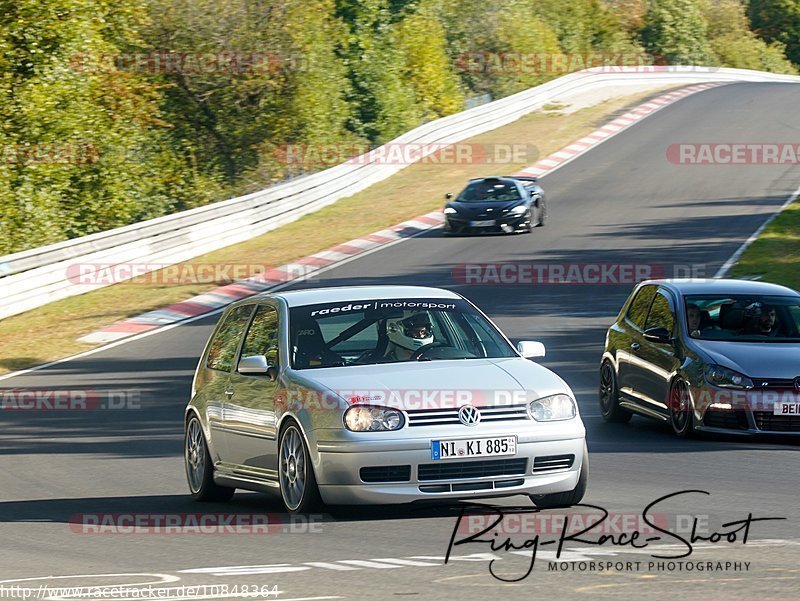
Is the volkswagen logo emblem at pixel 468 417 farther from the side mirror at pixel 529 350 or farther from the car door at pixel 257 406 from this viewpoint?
the car door at pixel 257 406

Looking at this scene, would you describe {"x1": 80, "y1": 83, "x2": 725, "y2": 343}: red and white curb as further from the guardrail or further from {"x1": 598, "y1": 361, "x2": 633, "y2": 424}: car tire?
{"x1": 598, "y1": 361, "x2": 633, "y2": 424}: car tire

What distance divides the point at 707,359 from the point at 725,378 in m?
0.30

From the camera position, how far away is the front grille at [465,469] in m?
8.72

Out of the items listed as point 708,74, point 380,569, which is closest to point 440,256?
point 380,569

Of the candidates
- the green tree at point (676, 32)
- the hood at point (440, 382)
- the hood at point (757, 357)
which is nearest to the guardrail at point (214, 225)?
the hood at point (757, 357)

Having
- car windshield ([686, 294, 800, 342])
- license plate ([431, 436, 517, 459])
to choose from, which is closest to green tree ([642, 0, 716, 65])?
car windshield ([686, 294, 800, 342])

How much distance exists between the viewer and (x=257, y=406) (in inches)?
385

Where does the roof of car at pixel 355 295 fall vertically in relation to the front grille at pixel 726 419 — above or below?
above

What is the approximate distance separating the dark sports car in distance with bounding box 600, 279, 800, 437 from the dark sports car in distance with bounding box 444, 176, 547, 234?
54.7 ft

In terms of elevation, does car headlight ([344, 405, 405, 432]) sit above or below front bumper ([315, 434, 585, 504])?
above

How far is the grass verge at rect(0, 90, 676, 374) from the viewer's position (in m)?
23.1

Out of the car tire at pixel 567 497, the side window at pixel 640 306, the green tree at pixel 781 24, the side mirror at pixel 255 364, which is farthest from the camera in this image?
the green tree at pixel 781 24

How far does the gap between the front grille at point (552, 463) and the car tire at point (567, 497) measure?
0.15m

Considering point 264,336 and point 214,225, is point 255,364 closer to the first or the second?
point 264,336
